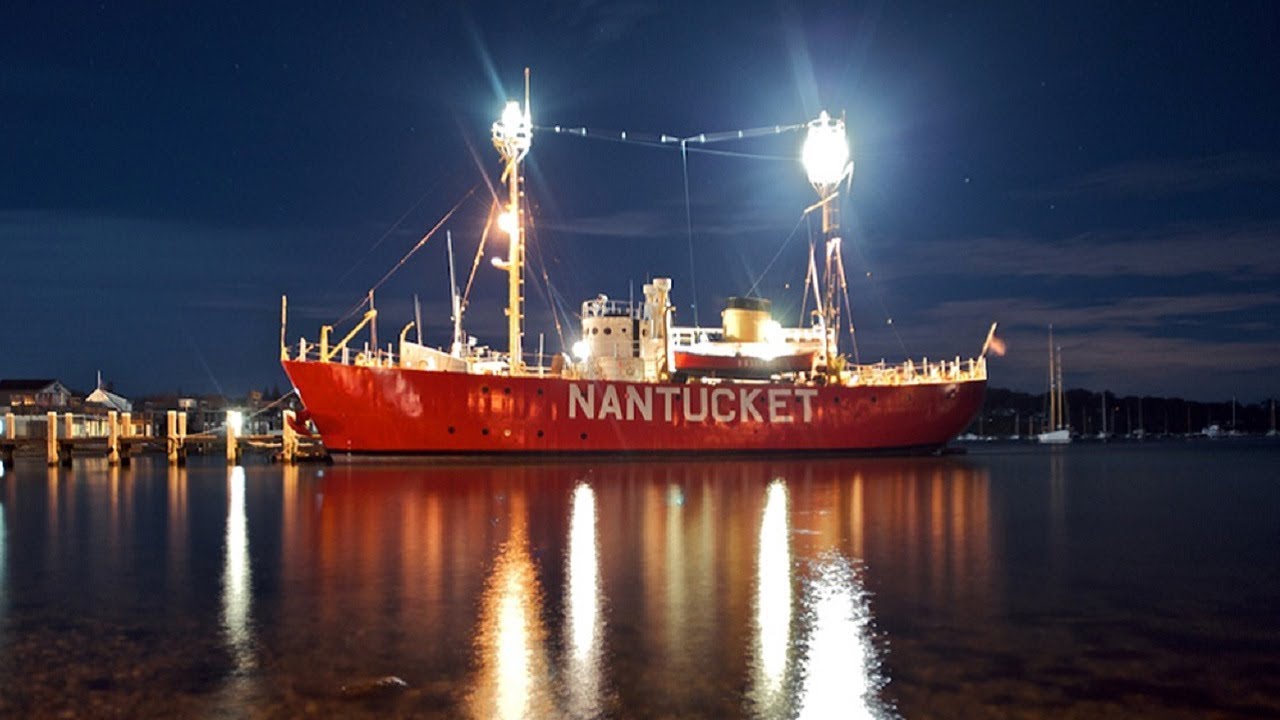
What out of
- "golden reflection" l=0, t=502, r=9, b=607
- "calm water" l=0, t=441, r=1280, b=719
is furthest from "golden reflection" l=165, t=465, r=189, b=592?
"golden reflection" l=0, t=502, r=9, b=607

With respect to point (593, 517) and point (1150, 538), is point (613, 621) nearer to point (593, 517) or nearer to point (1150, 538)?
point (593, 517)

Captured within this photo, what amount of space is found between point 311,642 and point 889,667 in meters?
5.18

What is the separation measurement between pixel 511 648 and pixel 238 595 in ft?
14.5

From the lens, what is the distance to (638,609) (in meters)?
10.8

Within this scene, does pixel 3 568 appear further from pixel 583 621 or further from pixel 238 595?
pixel 583 621

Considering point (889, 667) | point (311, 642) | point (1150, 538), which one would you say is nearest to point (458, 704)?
point (311, 642)

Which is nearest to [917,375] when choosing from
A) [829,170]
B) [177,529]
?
[829,170]

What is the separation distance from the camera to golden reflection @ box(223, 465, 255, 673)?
9.00 meters

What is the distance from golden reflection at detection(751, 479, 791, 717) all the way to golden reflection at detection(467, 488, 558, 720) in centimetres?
168

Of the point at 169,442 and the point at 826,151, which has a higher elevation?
the point at 826,151

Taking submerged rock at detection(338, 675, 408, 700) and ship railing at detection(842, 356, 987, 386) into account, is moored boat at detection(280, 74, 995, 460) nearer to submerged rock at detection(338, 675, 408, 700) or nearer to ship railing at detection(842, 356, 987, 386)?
ship railing at detection(842, 356, 987, 386)

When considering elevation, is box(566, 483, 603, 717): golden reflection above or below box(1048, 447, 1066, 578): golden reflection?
above

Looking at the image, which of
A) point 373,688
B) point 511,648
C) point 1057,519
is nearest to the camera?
point 373,688

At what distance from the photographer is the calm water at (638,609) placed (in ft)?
25.2
